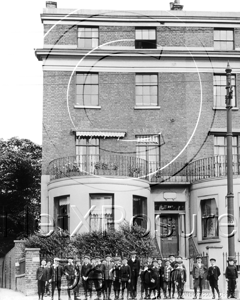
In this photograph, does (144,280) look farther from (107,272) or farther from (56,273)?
(56,273)

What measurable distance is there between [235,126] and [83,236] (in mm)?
11256

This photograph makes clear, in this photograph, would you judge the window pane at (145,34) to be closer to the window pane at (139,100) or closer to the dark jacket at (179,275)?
the window pane at (139,100)

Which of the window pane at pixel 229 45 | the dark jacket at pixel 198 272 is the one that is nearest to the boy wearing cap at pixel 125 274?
the dark jacket at pixel 198 272

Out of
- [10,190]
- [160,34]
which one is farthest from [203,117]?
[10,190]

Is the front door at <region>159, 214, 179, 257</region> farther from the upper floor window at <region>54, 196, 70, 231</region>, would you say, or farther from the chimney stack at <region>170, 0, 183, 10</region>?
the chimney stack at <region>170, 0, 183, 10</region>

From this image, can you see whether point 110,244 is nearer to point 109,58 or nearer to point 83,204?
point 83,204

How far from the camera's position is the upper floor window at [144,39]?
3669 centimetres

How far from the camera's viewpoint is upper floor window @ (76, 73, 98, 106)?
3597 centimetres

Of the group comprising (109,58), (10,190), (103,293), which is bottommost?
(103,293)

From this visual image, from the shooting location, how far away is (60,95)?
35719 mm

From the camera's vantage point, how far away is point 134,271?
2577 centimetres

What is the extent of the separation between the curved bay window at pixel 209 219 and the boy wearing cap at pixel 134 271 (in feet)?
25.0

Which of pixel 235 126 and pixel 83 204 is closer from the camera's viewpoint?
pixel 83 204

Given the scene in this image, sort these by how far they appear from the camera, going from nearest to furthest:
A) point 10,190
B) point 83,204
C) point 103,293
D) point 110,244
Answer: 1. point 103,293
2. point 110,244
3. point 83,204
4. point 10,190
